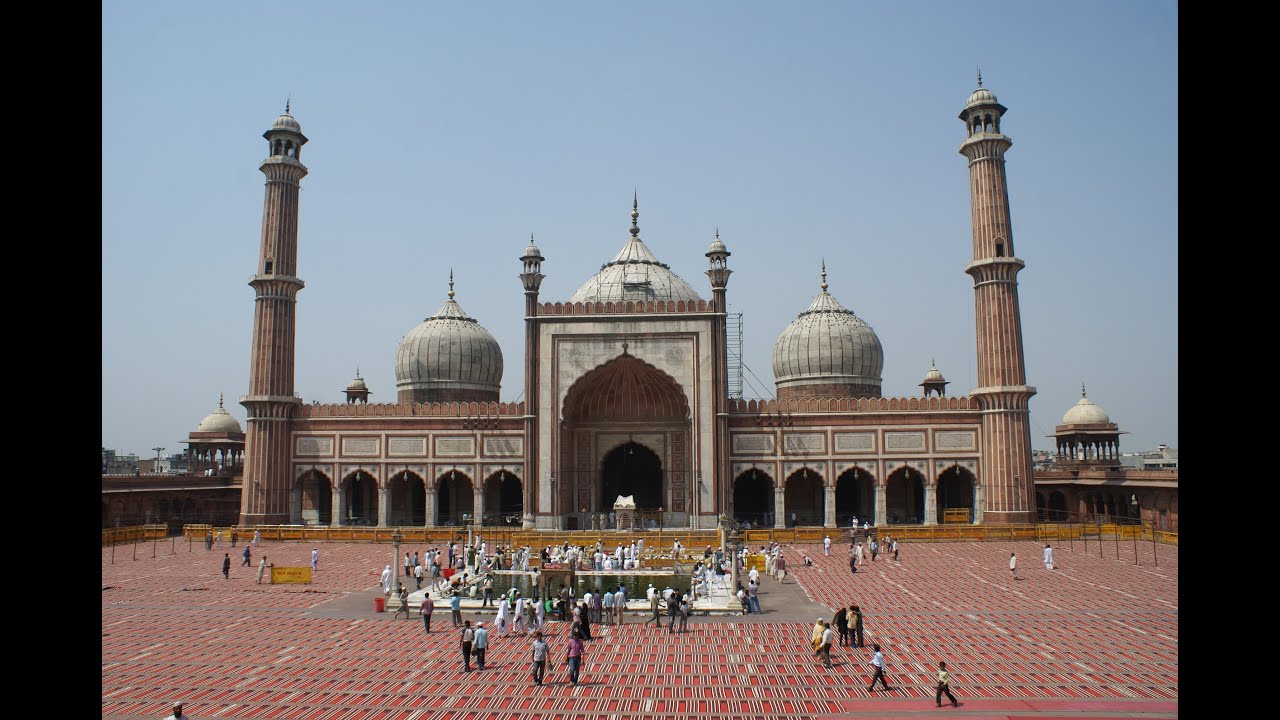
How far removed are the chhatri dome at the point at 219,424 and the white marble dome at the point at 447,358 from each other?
13.0 metres

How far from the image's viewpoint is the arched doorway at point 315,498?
3572 centimetres

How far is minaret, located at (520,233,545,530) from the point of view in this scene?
A: 1292 inches

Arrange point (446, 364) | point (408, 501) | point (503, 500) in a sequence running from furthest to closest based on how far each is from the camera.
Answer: point (446, 364)
point (503, 500)
point (408, 501)

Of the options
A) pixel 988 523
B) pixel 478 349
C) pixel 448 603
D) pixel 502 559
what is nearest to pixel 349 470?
pixel 478 349

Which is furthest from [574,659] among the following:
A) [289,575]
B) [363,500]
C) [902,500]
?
[363,500]

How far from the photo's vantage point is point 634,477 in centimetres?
3703

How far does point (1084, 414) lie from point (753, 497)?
20062 millimetres

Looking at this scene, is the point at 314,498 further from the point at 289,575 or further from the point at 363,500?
the point at 289,575

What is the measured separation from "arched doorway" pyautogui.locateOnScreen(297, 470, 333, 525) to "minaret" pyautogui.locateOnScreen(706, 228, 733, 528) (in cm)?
1555

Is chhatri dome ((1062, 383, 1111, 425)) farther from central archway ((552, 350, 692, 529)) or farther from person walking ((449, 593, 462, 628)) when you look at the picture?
person walking ((449, 593, 462, 628))

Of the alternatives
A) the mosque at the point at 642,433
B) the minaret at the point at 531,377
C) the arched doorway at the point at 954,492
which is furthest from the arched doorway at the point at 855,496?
the minaret at the point at 531,377

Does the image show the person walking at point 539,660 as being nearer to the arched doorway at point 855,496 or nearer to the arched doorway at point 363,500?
the arched doorway at point 855,496
